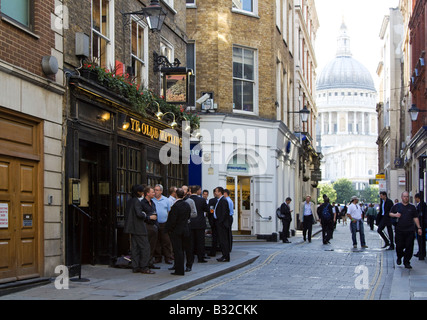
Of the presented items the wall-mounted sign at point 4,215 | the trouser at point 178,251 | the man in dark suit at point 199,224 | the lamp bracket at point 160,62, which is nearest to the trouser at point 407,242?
the man in dark suit at point 199,224

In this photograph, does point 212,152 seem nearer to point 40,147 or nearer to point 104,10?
point 104,10

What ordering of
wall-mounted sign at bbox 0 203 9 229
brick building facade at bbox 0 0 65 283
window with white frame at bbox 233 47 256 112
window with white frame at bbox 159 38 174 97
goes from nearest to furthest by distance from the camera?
wall-mounted sign at bbox 0 203 9 229
brick building facade at bbox 0 0 65 283
window with white frame at bbox 159 38 174 97
window with white frame at bbox 233 47 256 112

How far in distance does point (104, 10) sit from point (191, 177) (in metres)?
11.4

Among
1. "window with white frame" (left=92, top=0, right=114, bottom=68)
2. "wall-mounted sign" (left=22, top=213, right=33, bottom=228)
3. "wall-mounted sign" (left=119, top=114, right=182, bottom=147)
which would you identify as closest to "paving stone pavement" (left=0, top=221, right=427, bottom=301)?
"wall-mounted sign" (left=22, top=213, right=33, bottom=228)

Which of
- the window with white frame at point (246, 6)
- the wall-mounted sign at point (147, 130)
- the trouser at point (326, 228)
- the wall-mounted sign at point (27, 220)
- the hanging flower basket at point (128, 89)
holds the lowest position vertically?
the trouser at point (326, 228)

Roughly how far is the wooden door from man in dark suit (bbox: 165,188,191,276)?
9.07ft

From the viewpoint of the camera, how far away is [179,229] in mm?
13633

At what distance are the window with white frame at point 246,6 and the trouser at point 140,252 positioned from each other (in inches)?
613

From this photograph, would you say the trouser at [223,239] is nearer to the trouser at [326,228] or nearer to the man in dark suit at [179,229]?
the man in dark suit at [179,229]

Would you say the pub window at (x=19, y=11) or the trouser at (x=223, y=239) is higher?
the pub window at (x=19, y=11)

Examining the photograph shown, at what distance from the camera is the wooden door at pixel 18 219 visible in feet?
35.8

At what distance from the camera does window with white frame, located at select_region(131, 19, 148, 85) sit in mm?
17734

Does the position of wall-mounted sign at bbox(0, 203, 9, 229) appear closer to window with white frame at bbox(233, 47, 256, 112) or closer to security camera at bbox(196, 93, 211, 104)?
security camera at bbox(196, 93, 211, 104)

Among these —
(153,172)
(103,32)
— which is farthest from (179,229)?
(153,172)
